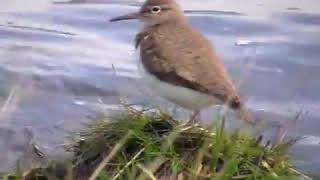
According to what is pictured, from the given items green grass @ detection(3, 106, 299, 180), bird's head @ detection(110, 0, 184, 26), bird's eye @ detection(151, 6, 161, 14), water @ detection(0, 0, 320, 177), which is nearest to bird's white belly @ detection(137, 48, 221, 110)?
green grass @ detection(3, 106, 299, 180)

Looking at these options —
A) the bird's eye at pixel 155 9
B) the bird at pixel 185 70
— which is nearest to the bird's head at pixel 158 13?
the bird's eye at pixel 155 9

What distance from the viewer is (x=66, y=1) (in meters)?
11.6

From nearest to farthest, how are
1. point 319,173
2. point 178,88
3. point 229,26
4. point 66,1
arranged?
point 178,88 → point 319,173 → point 229,26 → point 66,1

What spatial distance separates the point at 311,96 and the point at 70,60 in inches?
92.3

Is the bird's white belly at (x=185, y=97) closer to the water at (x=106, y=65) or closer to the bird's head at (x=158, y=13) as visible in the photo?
the water at (x=106, y=65)

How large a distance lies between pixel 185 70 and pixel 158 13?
1039 mm

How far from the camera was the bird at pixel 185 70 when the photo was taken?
661 centimetres

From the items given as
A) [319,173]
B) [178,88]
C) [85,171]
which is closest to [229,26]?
[319,173]

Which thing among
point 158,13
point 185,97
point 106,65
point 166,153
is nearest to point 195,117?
point 185,97

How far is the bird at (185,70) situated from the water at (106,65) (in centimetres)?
46

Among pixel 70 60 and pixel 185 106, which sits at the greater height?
pixel 185 106

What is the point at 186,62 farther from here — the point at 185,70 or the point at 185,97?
the point at 185,97

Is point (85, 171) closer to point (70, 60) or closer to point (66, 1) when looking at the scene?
point (70, 60)

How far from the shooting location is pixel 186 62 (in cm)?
683
